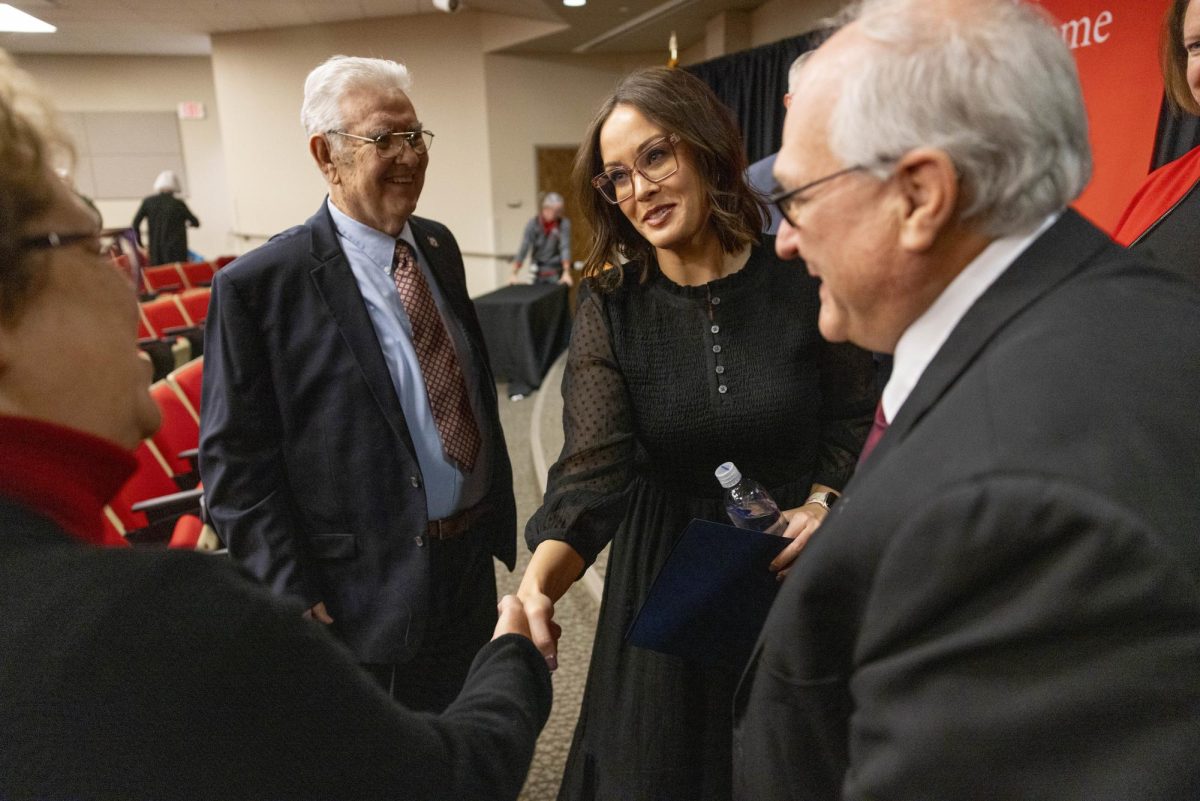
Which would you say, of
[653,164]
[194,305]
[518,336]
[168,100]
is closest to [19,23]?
[168,100]

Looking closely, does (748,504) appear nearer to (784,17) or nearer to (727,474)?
(727,474)

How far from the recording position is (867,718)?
2.01 feet

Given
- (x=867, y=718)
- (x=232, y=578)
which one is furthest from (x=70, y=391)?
(x=867, y=718)

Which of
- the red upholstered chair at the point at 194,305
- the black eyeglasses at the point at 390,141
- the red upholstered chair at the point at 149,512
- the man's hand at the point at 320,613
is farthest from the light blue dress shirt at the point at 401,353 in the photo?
the red upholstered chair at the point at 194,305

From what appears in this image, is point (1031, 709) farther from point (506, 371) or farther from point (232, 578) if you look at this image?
point (506, 371)

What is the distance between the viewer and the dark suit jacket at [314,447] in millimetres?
1497

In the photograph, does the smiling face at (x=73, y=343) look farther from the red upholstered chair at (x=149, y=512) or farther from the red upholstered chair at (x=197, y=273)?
the red upholstered chair at (x=197, y=273)

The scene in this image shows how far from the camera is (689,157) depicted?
134 cm

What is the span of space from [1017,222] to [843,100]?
0.20 metres

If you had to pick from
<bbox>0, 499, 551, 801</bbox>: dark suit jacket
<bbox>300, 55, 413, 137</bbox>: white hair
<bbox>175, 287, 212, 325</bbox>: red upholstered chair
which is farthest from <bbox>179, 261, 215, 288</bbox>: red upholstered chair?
<bbox>0, 499, 551, 801</bbox>: dark suit jacket

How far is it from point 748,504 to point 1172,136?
105 inches

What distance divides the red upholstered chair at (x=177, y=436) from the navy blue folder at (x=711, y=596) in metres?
2.15

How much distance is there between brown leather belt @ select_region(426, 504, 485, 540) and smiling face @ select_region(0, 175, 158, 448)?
41.9 inches

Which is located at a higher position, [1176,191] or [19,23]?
[19,23]
